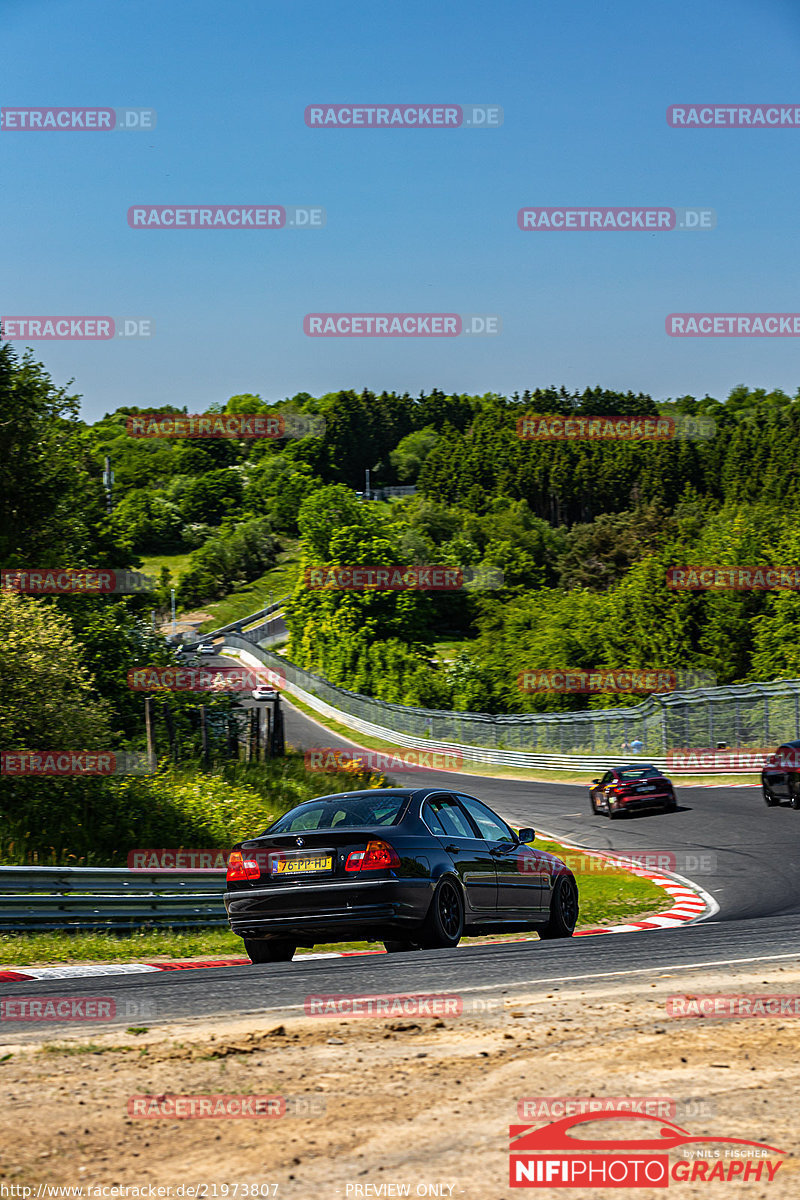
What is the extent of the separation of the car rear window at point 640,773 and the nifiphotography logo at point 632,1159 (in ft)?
88.7

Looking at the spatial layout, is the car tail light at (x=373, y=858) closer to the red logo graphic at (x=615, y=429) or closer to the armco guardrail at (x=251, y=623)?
the armco guardrail at (x=251, y=623)

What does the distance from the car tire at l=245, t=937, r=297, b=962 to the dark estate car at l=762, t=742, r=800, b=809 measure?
17817mm

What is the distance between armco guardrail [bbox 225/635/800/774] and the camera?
1547 inches

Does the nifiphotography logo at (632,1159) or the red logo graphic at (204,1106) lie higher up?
the nifiphotography logo at (632,1159)

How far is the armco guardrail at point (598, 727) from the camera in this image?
39.3 meters

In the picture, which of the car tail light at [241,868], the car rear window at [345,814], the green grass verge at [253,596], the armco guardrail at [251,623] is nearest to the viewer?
the car tail light at [241,868]

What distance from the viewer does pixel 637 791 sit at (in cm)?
3044

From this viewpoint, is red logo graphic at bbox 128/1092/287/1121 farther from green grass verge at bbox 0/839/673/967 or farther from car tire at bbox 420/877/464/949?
green grass verge at bbox 0/839/673/967

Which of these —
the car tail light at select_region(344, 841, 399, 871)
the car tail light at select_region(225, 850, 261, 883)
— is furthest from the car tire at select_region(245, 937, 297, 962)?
the car tail light at select_region(344, 841, 399, 871)

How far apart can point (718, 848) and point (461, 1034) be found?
17.4 metres

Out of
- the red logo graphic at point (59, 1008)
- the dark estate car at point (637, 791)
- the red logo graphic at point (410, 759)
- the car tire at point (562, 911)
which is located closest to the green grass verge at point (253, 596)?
the red logo graphic at point (410, 759)

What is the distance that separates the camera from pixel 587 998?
7016 millimetres

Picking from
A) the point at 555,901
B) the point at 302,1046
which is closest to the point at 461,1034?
the point at 302,1046

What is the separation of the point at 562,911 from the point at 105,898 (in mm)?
4927
